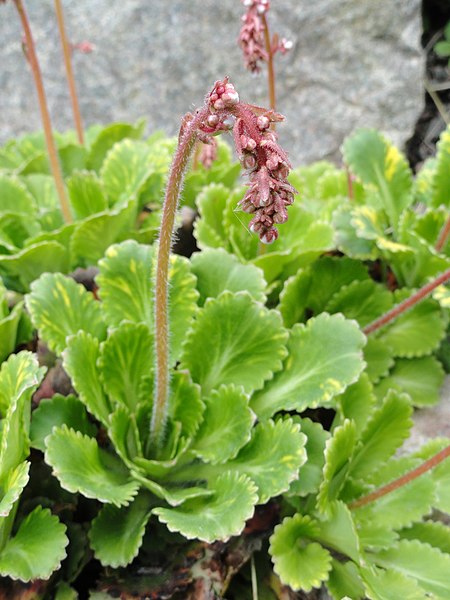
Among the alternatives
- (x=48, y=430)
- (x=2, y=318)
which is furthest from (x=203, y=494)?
(x=2, y=318)

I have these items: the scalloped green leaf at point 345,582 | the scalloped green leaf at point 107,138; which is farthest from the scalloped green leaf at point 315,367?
the scalloped green leaf at point 107,138

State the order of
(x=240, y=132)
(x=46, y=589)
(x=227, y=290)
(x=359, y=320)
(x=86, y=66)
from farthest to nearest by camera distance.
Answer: (x=86, y=66) < (x=359, y=320) < (x=227, y=290) < (x=46, y=589) < (x=240, y=132)

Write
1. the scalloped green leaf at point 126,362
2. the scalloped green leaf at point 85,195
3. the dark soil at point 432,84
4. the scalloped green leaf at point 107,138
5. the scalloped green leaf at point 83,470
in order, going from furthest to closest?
the dark soil at point 432,84
the scalloped green leaf at point 107,138
the scalloped green leaf at point 85,195
the scalloped green leaf at point 126,362
the scalloped green leaf at point 83,470

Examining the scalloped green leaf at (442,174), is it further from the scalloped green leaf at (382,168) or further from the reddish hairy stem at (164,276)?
the reddish hairy stem at (164,276)

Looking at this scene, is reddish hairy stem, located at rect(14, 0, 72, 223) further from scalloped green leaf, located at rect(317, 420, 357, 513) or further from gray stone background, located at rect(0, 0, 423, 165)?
gray stone background, located at rect(0, 0, 423, 165)

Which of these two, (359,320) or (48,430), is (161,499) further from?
(359,320)
